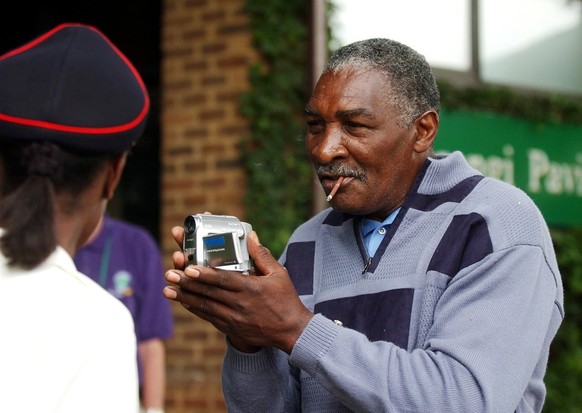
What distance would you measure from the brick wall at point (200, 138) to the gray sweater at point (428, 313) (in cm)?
305

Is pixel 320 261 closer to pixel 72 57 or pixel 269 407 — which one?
pixel 269 407

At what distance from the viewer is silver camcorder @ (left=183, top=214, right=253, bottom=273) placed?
2.08 m

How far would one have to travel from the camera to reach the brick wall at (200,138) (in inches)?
218

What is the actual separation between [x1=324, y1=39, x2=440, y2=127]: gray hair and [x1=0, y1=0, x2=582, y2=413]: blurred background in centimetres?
291

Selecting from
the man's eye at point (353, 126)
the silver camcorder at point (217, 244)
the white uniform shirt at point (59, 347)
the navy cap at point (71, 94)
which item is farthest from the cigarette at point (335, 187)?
the white uniform shirt at point (59, 347)

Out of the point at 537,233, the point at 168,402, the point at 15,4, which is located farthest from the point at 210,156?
the point at 537,233

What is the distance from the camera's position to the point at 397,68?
242 cm

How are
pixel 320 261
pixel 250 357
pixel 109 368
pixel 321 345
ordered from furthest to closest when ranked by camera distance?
pixel 320 261, pixel 250 357, pixel 321 345, pixel 109 368

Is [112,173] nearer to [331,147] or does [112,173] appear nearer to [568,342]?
[331,147]

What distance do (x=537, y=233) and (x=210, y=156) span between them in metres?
3.53

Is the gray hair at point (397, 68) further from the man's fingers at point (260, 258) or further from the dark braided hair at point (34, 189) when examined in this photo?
the dark braided hair at point (34, 189)

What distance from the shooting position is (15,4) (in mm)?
7098

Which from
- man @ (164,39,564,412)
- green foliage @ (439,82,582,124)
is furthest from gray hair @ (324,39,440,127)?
green foliage @ (439,82,582,124)

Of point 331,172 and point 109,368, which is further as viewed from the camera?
point 331,172
